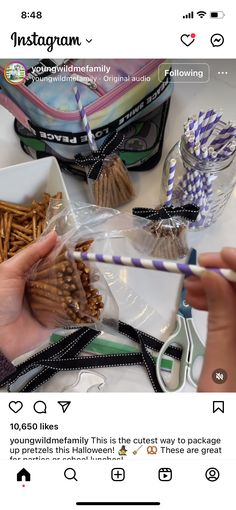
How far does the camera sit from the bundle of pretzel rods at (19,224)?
1.72 feet

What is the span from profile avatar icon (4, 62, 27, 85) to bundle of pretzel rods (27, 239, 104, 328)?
205mm

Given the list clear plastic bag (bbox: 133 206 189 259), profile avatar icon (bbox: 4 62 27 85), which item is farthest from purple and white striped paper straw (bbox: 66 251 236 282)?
profile avatar icon (bbox: 4 62 27 85)

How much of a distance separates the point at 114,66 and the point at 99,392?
36 centimetres

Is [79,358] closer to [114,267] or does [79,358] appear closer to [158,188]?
[114,267]

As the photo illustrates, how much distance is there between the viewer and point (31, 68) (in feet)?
1.72

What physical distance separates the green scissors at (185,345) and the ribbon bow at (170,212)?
8 cm
